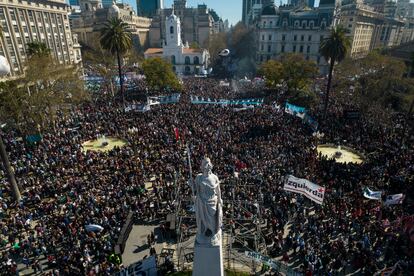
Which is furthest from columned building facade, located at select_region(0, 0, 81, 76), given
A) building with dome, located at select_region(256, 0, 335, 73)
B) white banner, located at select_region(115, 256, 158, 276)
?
building with dome, located at select_region(256, 0, 335, 73)

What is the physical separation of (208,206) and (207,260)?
1991 mm

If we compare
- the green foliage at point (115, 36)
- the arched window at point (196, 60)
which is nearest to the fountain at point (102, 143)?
the green foliage at point (115, 36)

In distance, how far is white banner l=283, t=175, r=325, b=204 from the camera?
17484 millimetres

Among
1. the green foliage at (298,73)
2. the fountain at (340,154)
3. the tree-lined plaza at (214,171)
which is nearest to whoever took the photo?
the tree-lined plaza at (214,171)

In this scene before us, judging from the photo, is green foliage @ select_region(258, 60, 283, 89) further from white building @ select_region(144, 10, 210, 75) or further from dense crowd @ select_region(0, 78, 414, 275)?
white building @ select_region(144, 10, 210, 75)

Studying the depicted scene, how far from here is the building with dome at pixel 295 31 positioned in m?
78.4

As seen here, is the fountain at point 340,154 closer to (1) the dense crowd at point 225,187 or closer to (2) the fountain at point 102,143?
(1) the dense crowd at point 225,187

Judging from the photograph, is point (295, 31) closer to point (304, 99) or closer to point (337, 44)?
point (304, 99)

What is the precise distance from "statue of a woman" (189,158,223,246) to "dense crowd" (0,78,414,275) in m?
6.33

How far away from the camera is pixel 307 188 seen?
58.3 ft

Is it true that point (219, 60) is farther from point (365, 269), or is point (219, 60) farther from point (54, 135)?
point (365, 269)

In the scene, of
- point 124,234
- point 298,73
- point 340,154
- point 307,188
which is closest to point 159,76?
point 298,73

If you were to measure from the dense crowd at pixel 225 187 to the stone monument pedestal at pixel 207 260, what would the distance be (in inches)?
239

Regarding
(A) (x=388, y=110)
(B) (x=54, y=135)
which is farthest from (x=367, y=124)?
(B) (x=54, y=135)
